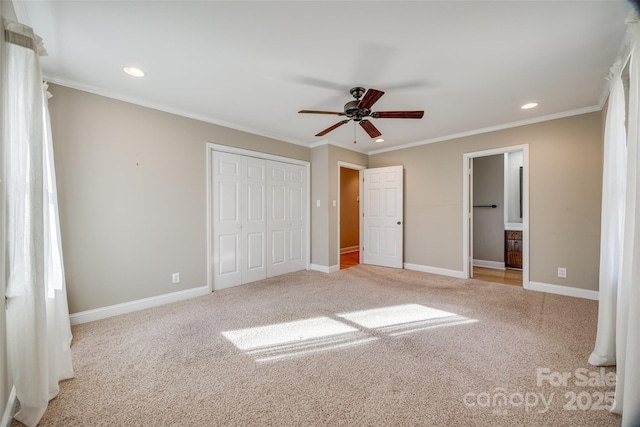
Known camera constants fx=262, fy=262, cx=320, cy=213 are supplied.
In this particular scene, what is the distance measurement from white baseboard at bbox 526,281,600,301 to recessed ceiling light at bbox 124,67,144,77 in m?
5.62

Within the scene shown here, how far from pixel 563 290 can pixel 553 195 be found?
134cm

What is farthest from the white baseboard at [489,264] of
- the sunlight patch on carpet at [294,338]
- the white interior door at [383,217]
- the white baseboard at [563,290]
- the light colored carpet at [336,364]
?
the sunlight patch on carpet at [294,338]

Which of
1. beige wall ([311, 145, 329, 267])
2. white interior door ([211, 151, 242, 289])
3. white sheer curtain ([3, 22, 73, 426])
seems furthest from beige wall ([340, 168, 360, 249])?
white sheer curtain ([3, 22, 73, 426])

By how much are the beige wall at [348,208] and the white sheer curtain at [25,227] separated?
6.18 metres

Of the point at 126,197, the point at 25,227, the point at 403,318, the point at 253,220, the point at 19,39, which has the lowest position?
the point at 403,318

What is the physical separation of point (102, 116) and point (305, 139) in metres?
2.94

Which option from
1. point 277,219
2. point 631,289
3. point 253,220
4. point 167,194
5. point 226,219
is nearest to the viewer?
point 631,289

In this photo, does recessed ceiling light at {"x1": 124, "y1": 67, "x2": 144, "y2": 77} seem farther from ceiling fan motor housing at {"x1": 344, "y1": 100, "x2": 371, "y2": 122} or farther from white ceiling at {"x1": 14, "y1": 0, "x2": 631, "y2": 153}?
ceiling fan motor housing at {"x1": 344, "y1": 100, "x2": 371, "y2": 122}

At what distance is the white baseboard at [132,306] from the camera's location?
9.11 feet

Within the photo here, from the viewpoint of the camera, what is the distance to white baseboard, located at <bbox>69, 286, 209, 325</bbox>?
2.78 m

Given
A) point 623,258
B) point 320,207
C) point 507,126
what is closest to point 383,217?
point 320,207

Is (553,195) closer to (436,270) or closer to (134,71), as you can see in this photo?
(436,270)

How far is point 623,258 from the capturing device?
161 centimetres

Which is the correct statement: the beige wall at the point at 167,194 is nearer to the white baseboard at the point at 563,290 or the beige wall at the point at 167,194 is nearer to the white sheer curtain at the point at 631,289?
the white baseboard at the point at 563,290
